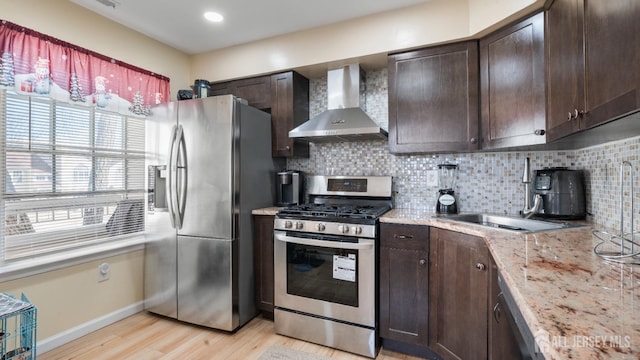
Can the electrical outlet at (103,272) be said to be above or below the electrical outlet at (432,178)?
below

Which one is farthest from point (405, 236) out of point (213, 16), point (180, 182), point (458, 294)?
point (213, 16)

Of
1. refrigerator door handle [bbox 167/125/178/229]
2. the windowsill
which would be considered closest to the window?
the windowsill

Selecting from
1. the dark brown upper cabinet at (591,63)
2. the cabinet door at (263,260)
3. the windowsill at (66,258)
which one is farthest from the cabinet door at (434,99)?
the windowsill at (66,258)

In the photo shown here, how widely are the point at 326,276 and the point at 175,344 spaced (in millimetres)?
1239

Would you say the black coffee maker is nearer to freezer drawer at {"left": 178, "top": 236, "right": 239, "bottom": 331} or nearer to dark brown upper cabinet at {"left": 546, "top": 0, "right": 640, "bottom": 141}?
freezer drawer at {"left": 178, "top": 236, "right": 239, "bottom": 331}

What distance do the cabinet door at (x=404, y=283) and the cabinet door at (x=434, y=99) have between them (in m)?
0.70

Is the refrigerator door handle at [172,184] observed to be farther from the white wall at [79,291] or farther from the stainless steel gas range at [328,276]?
the stainless steel gas range at [328,276]

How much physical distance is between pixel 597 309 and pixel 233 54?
3139 millimetres

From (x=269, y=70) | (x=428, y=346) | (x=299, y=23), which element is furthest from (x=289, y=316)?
(x=299, y=23)

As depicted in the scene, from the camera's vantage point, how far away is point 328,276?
2.16 meters

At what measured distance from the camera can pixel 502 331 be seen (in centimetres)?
125

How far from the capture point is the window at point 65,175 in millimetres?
1906

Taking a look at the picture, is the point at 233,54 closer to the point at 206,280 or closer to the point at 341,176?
the point at 341,176

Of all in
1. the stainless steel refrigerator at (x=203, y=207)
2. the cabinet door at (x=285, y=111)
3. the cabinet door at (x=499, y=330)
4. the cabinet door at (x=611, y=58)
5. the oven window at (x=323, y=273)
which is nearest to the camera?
the cabinet door at (x=611, y=58)
